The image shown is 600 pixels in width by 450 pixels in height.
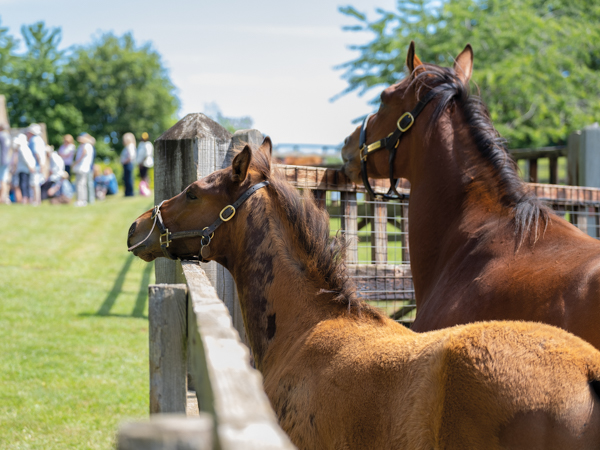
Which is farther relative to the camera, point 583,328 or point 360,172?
point 360,172

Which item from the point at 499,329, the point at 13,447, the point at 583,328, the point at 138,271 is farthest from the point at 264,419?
the point at 138,271

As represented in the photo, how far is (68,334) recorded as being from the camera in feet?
24.8

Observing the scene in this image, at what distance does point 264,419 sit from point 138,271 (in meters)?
11.0

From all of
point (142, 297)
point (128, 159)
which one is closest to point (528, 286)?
point (142, 297)

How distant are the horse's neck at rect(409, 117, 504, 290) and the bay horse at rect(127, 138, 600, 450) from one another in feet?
3.02

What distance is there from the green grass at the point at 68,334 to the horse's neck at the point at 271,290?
80.2 inches

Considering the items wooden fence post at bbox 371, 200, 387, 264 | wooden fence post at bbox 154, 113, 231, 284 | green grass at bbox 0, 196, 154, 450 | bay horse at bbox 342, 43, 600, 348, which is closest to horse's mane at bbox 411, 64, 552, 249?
bay horse at bbox 342, 43, 600, 348

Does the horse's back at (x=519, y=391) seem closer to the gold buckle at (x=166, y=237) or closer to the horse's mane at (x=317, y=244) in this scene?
the horse's mane at (x=317, y=244)

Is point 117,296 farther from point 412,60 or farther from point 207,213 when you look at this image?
point 412,60

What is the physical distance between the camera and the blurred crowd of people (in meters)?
16.4

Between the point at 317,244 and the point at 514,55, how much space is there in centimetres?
1739

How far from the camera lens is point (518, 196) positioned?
10.8 ft

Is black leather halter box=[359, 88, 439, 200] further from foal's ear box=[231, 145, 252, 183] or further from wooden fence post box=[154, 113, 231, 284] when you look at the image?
foal's ear box=[231, 145, 252, 183]

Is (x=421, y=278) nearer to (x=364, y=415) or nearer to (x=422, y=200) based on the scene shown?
(x=422, y=200)
